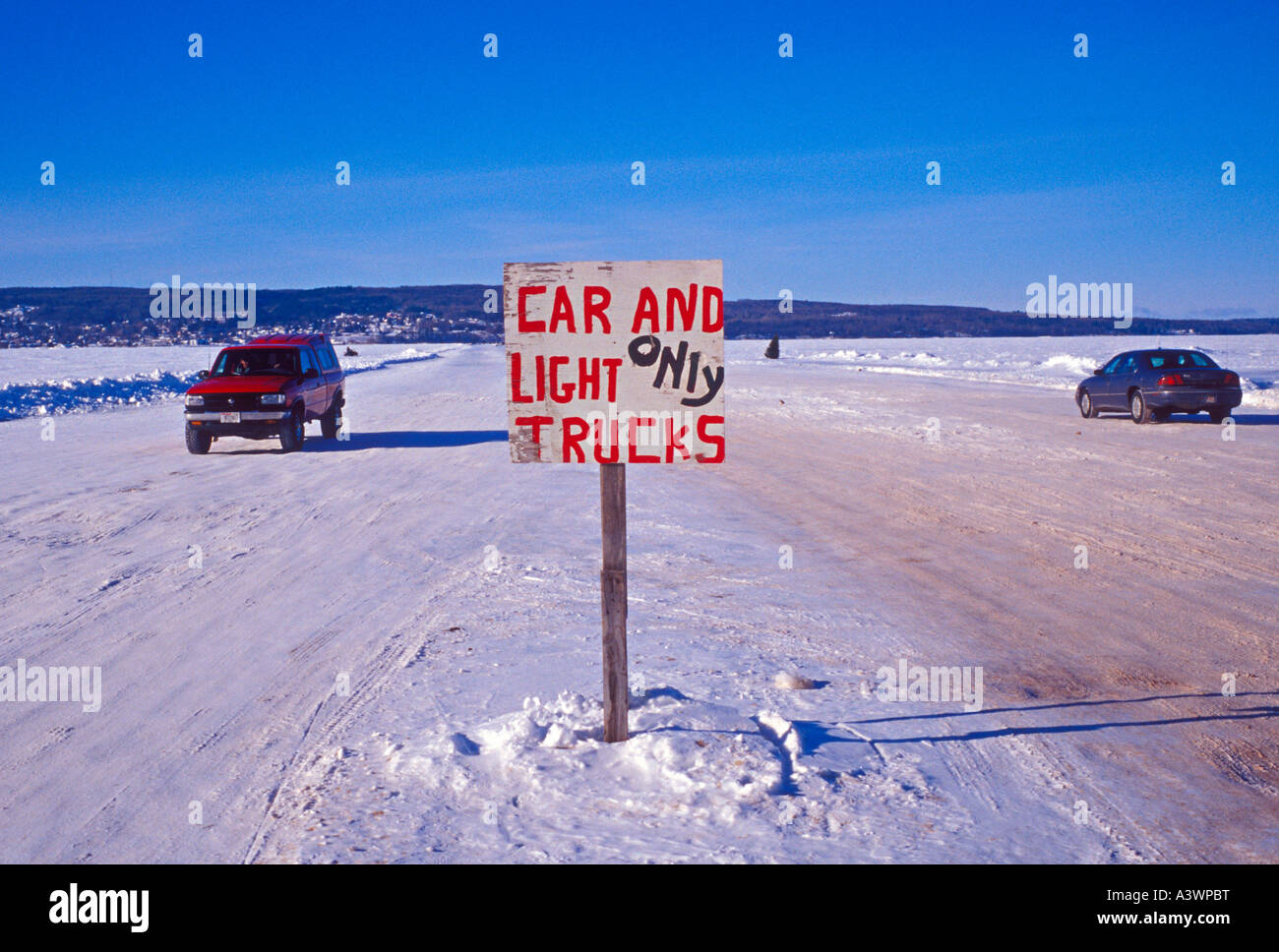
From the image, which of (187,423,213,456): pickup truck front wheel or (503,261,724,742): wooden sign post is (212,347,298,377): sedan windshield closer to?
(187,423,213,456): pickup truck front wheel

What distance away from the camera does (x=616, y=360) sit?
4.61 meters

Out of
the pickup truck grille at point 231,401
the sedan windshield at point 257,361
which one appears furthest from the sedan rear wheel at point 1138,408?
the pickup truck grille at point 231,401

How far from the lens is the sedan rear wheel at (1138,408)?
22.7 m

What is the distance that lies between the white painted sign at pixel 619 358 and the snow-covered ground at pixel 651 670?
4.65ft

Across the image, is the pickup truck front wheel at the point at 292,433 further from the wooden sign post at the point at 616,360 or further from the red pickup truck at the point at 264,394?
the wooden sign post at the point at 616,360

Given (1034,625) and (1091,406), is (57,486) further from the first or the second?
(1091,406)

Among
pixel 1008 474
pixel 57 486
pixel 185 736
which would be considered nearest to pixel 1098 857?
pixel 185 736

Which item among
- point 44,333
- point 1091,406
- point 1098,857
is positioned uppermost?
point 44,333

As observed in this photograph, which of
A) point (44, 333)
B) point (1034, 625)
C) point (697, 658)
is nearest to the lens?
point (697, 658)

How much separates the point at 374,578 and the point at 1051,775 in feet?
18.8

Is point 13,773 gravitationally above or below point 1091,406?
below

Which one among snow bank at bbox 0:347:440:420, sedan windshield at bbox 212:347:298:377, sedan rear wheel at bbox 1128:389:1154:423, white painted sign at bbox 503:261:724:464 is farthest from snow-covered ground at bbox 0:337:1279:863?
snow bank at bbox 0:347:440:420

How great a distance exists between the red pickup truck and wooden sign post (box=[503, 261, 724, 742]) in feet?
48.4

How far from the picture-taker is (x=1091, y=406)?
80.1 feet
